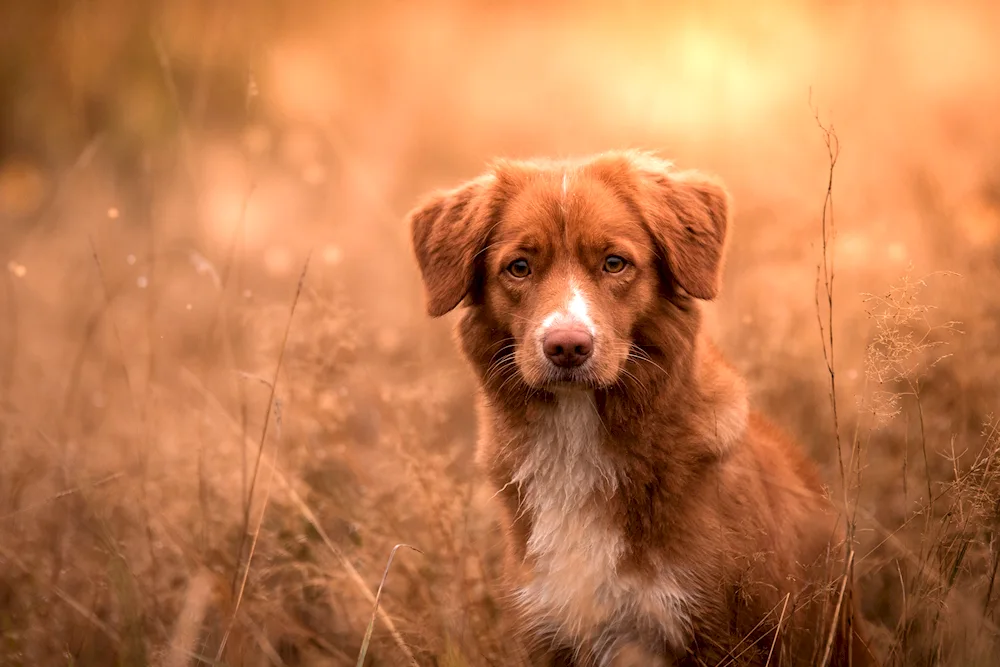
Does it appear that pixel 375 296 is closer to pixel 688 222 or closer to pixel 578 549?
pixel 688 222

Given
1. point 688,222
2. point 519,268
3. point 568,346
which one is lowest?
point 568,346

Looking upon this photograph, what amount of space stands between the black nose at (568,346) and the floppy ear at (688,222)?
49 centimetres

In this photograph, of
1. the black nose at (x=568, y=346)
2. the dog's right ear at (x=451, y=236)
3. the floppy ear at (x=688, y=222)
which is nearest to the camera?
the black nose at (x=568, y=346)

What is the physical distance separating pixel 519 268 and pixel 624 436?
66 centimetres

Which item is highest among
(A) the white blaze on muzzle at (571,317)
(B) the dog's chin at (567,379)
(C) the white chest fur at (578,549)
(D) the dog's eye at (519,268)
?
(D) the dog's eye at (519,268)

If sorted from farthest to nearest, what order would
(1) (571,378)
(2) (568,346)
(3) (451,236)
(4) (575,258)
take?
1. (3) (451,236)
2. (4) (575,258)
3. (1) (571,378)
4. (2) (568,346)

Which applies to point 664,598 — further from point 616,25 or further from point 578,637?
point 616,25

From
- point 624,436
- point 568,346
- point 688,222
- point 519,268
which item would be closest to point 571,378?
point 568,346

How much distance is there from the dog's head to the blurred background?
481mm

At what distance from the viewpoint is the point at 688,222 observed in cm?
341

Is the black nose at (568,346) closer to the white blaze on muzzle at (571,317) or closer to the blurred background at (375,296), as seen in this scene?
the white blaze on muzzle at (571,317)

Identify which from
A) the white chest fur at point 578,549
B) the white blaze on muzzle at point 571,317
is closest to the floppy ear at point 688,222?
the white blaze on muzzle at point 571,317

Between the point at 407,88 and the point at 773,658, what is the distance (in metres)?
5.97

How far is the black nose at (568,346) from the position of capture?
2.94 meters
